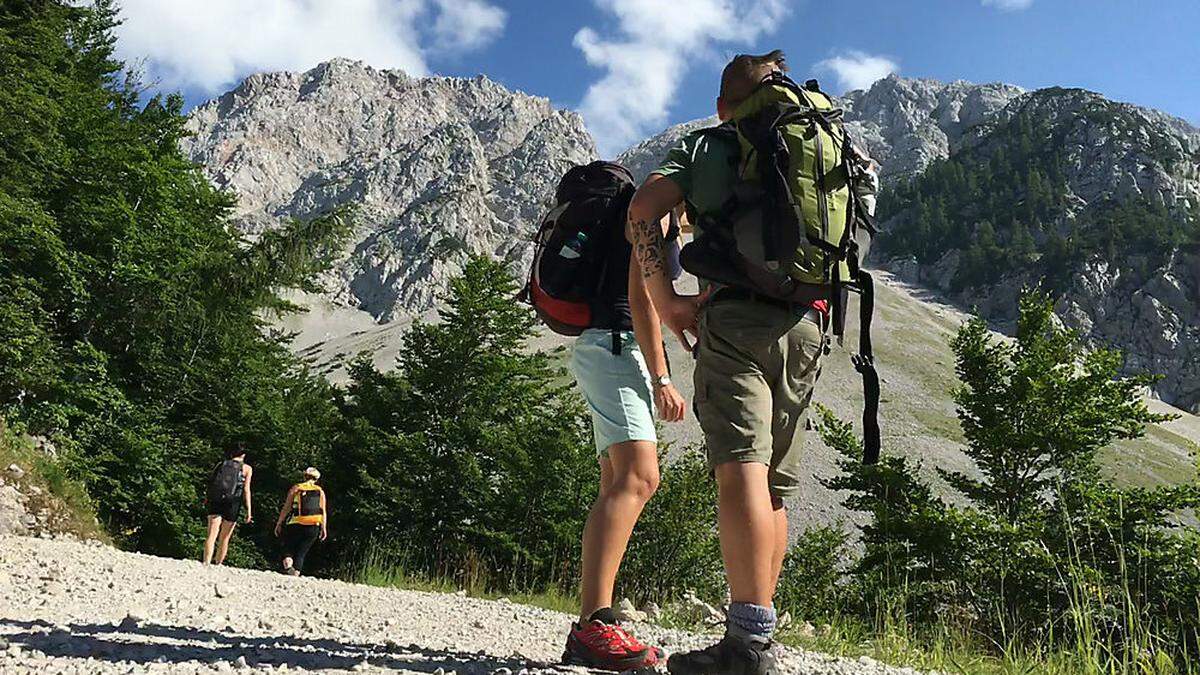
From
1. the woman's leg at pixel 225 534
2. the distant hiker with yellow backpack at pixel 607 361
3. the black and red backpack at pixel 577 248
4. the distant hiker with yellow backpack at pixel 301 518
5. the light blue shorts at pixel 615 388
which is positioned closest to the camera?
the distant hiker with yellow backpack at pixel 607 361

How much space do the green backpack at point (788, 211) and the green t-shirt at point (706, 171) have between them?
3cm

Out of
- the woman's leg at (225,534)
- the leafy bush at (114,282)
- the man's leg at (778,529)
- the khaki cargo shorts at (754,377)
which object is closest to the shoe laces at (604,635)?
the man's leg at (778,529)

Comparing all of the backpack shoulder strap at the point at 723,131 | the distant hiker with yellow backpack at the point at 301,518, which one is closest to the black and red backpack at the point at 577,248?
the backpack shoulder strap at the point at 723,131

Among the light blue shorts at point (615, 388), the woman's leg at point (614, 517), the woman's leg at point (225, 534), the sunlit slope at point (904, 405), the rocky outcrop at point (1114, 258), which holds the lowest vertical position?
the woman's leg at point (225, 534)

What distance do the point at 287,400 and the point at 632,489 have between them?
28.9 m

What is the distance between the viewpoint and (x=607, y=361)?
9.79ft

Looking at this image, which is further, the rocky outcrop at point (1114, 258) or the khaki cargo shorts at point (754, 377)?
the rocky outcrop at point (1114, 258)

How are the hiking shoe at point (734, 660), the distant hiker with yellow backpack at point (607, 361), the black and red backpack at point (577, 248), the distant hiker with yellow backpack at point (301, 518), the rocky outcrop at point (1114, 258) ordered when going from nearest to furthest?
the hiking shoe at point (734, 660) < the distant hiker with yellow backpack at point (607, 361) < the black and red backpack at point (577, 248) < the distant hiker with yellow backpack at point (301, 518) < the rocky outcrop at point (1114, 258)

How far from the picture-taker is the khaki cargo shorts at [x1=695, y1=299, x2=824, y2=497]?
245 centimetres

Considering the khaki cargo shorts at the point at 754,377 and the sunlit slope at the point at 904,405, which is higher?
the sunlit slope at the point at 904,405

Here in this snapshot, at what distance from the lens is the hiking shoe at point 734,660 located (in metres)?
2.32

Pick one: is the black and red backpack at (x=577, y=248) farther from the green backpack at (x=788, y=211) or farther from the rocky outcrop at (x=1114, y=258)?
the rocky outcrop at (x=1114, y=258)

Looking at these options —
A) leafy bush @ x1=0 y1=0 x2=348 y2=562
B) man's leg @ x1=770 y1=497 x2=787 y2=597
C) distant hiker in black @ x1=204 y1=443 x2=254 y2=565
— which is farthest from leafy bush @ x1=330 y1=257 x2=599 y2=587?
man's leg @ x1=770 y1=497 x2=787 y2=597

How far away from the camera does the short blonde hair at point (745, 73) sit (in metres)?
2.73
